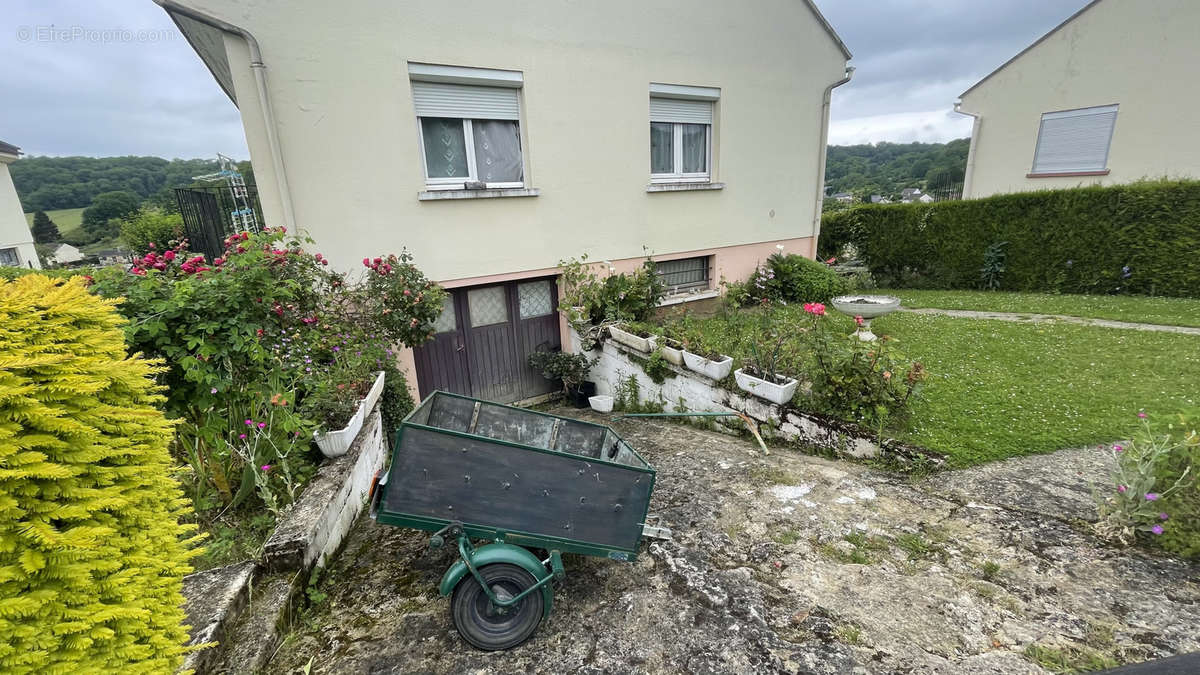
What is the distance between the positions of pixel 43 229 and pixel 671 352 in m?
57.4

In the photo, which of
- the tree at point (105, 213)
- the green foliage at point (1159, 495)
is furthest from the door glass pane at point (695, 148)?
the tree at point (105, 213)

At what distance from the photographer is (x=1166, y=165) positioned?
10758mm

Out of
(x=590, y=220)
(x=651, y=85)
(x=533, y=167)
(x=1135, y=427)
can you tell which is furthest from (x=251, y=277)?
(x=1135, y=427)

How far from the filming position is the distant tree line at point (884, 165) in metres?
36.0

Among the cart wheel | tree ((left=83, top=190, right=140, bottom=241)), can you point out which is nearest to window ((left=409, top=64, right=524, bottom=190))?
the cart wheel

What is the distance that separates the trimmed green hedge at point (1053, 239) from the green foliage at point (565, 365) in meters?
10.1

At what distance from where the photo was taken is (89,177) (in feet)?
116

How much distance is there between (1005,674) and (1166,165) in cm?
1540

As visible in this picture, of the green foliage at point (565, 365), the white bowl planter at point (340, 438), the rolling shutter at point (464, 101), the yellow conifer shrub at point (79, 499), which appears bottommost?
the green foliage at point (565, 365)

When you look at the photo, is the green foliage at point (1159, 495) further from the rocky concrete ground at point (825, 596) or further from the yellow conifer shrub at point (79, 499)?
the yellow conifer shrub at point (79, 499)

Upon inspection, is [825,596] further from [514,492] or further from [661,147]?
[661,147]

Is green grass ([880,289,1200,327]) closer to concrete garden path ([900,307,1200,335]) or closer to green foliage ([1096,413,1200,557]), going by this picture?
concrete garden path ([900,307,1200,335])

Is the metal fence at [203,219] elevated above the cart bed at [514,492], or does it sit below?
above

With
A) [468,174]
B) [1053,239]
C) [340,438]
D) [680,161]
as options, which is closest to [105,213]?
[468,174]
